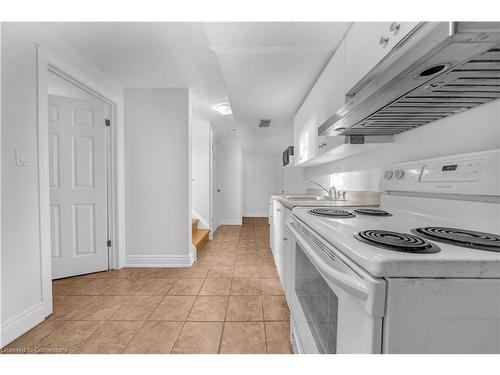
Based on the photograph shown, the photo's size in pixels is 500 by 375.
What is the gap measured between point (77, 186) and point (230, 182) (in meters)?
3.52

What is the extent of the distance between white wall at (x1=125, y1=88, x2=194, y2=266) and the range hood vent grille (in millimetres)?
2079

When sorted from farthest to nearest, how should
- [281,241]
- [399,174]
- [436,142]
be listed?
[281,241], [399,174], [436,142]

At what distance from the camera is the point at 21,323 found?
1426 mm

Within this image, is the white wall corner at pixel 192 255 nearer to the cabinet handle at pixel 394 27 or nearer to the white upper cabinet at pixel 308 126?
the white upper cabinet at pixel 308 126

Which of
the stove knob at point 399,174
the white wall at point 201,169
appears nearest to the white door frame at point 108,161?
the white wall at point 201,169

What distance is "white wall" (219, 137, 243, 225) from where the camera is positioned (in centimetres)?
554

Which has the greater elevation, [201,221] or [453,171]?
[453,171]

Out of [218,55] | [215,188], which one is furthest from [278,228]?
[215,188]

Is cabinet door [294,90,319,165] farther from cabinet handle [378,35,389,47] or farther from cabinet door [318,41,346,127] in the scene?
cabinet handle [378,35,389,47]

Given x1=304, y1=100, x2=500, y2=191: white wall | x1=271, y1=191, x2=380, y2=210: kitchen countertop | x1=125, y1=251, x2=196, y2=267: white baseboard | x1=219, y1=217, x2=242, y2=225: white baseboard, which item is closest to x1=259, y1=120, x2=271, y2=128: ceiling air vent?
x1=304, y1=100, x2=500, y2=191: white wall

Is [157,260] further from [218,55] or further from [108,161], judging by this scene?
[218,55]

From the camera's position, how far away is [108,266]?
254cm
